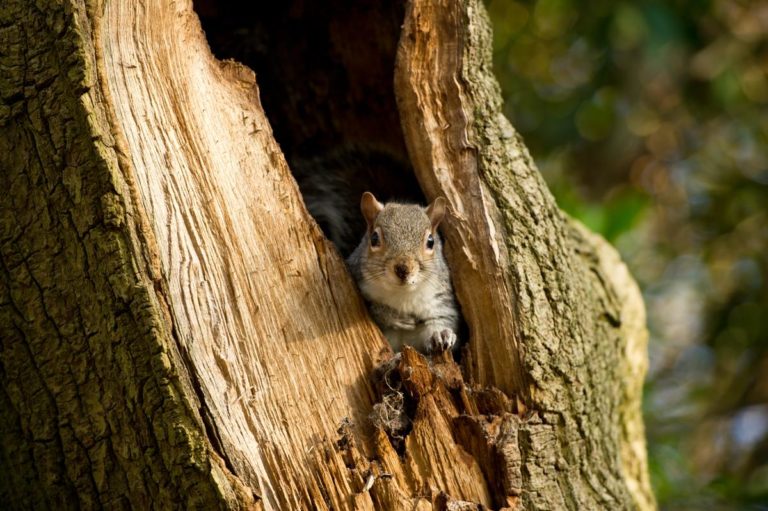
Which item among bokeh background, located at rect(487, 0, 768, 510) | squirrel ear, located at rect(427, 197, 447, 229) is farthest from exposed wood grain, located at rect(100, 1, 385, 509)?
bokeh background, located at rect(487, 0, 768, 510)

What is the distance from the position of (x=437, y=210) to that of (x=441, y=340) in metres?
0.32

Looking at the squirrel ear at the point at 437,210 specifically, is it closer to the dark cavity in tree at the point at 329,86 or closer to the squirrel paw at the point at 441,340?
the squirrel paw at the point at 441,340

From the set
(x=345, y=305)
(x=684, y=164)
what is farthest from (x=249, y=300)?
(x=684, y=164)

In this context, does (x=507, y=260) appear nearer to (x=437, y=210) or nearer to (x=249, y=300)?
(x=437, y=210)

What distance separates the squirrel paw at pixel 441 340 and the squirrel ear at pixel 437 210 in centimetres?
27

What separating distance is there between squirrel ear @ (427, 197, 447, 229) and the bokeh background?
5.73 feet

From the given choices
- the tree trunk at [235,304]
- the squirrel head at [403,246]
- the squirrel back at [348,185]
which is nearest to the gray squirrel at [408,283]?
the squirrel head at [403,246]

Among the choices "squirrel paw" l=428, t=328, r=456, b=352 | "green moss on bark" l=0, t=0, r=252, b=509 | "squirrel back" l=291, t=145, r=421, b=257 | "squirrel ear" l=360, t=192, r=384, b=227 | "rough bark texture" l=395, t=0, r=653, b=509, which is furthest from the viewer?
"squirrel back" l=291, t=145, r=421, b=257

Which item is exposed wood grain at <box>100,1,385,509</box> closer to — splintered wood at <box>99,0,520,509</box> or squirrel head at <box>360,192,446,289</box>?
splintered wood at <box>99,0,520,509</box>

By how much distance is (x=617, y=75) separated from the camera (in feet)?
14.0

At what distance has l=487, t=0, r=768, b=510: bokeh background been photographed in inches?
162

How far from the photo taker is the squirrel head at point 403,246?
222cm

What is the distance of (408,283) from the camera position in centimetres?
222

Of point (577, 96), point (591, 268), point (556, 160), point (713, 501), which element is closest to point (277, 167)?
point (591, 268)
